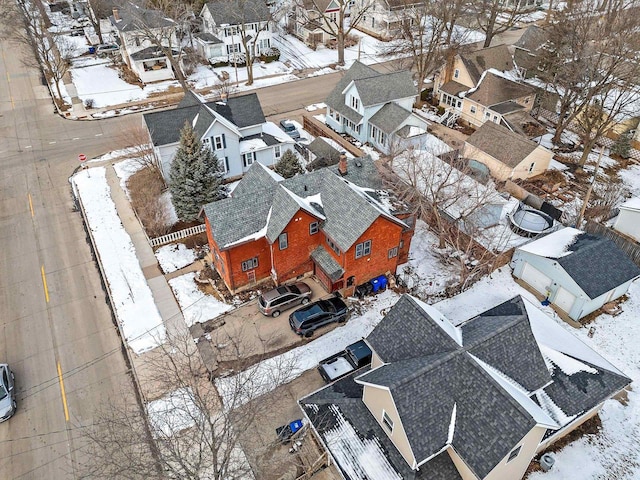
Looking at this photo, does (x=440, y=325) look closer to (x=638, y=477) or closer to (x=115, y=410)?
(x=638, y=477)

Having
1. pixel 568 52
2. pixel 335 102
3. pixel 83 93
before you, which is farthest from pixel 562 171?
pixel 83 93

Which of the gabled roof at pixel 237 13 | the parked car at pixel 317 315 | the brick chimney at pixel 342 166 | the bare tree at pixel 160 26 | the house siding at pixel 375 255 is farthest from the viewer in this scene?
the gabled roof at pixel 237 13

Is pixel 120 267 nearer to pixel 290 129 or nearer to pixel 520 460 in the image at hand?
pixel 290 129

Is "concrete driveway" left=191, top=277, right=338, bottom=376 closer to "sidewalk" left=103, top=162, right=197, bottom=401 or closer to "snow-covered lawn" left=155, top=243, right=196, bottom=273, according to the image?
"sidewalk" left=103, top=162, right=197, bottom=401

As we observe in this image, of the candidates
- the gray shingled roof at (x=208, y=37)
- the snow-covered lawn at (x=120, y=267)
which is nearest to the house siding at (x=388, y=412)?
the snow-covered lawn at (x=120, y=267)

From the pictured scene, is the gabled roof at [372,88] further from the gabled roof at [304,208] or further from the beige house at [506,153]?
the gabled roof at [304,208]

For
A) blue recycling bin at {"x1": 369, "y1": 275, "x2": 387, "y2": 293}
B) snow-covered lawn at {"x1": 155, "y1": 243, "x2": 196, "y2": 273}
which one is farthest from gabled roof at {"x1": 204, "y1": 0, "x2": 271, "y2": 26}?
blue recycling bin at {"x1": 369, "y1": 275, "x2": 387, "y2": 293}
